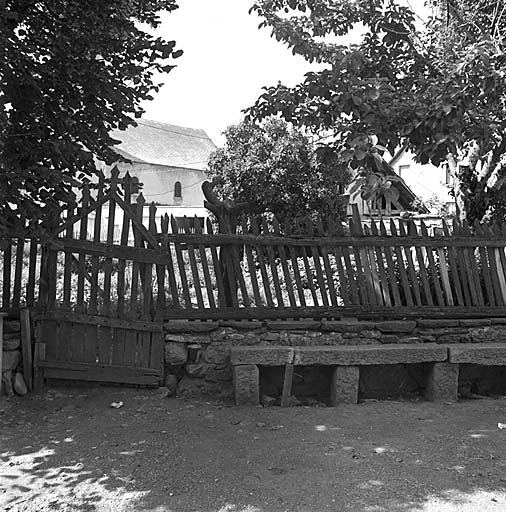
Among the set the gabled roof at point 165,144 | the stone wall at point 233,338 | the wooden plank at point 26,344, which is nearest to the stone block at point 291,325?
the stone wall at point 233,338

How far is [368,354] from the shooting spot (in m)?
5.50

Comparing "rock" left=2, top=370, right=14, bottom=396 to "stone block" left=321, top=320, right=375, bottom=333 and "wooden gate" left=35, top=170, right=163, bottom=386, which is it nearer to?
"wooden gate" left=35, top=170, right=163, bottom=386

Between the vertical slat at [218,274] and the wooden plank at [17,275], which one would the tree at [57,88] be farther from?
the vertical slat at [218,274]

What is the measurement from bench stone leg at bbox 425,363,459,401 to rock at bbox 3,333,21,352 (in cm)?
412

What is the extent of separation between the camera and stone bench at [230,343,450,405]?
5.34 m

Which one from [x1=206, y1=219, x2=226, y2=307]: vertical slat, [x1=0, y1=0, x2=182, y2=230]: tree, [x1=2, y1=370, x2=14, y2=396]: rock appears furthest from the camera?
[x1=206, y1=219, x2=226, y2=307]: vertical slat

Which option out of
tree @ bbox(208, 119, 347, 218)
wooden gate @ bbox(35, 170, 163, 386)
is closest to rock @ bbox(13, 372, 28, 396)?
wooden gate @ bbox(35, 170, 163, 386)

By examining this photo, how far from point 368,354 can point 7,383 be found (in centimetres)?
345

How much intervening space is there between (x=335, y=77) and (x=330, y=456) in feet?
12.4

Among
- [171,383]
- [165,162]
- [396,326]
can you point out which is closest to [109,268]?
[171,383]

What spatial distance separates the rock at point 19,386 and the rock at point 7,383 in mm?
43

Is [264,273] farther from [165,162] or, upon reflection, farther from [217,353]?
[165,162]

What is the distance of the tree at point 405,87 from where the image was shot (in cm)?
581

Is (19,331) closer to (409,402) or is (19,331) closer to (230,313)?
(230,313)
